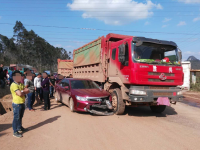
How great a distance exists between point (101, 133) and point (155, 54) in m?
3.58

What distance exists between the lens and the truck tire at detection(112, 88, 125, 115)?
21.4 feet

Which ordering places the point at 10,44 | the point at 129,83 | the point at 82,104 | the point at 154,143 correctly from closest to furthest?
the point at 154,143 → the point at 129,83 → the point at 82,104 → the point at 10,44

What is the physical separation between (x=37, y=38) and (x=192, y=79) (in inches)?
1660

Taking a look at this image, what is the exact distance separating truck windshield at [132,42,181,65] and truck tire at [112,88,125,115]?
5.15 feet

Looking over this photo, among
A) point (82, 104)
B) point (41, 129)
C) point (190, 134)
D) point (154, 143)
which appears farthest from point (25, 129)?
point (190, 134)

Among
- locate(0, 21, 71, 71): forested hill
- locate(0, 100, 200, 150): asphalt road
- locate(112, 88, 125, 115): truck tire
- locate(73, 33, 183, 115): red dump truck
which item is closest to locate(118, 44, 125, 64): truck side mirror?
locate(73, 33, 183, 115): red dump truck

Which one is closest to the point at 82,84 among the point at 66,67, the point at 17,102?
the point at 17,102

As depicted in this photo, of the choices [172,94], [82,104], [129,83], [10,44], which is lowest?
[82,104]

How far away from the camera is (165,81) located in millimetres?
6246

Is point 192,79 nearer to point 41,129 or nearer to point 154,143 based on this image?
point 154,143

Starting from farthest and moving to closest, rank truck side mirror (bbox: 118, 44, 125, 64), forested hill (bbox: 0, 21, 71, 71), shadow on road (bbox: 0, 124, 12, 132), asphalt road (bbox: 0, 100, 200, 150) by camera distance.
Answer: forested hill (bbox: 0, 21, 71, 71)
truck side mirror (bbox: 118, 44, 125, 64)
shadow on road (bbox: 0, 124, 12, 132)
asphalt road (bbox: 0, 100, 200, 150)

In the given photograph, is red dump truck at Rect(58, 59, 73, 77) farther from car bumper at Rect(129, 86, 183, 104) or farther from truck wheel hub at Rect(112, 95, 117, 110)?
car bumper at Rect(129, 86, 183, 104)

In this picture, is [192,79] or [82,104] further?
[192,79]

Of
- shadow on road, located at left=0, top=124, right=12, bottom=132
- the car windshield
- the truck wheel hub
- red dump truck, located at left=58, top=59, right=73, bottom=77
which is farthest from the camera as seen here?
red dump truck, located at left=58, top=59, right=73, bottom=77
